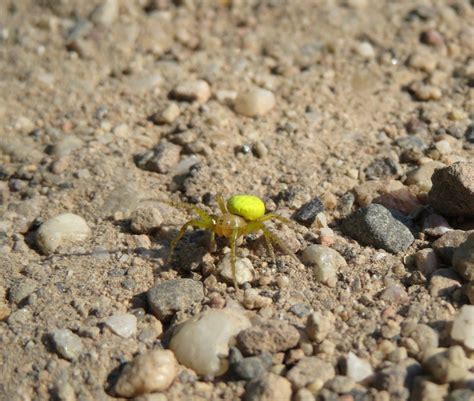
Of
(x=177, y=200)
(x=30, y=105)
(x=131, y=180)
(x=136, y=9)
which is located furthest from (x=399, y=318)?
(x=136, y=9)

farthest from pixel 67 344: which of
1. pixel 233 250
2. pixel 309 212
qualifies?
pixel 309 212

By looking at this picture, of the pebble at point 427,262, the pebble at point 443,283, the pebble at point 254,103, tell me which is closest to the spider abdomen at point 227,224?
the pebble at point 427,262

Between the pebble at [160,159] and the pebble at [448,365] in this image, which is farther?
the pebble at [160,159]

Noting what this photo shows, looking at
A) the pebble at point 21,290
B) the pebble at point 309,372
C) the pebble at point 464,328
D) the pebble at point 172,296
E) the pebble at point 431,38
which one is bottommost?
the pebble at point 21,290

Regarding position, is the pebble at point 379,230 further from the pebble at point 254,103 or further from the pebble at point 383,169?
the pebble at point 254,103

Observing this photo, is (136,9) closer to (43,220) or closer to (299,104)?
(299,104)

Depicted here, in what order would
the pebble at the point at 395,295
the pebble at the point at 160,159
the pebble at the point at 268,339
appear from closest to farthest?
1. the pebble at the point at 268,339
2. the pebble at the point at 395,295
3. the pebble at the point at 160,159
